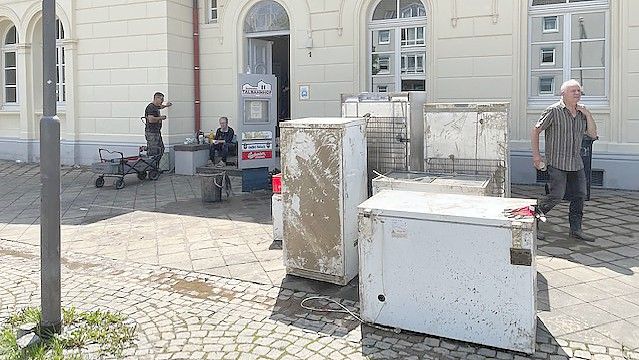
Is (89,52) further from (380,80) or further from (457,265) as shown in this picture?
(457,265)

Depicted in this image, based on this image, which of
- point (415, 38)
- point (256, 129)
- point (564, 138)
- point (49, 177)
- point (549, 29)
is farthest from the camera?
point (415, 38)

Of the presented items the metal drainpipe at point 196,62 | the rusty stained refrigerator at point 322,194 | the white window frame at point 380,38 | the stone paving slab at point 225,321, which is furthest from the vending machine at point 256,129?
the rusty stained refrigerator at point 322,194

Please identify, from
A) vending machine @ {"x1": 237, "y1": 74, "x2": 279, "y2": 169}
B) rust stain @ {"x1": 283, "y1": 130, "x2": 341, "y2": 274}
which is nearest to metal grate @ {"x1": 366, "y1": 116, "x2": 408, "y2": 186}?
rust stain @ {"x1": 283, "y1": 130, "x2": 341, "y2": 274}

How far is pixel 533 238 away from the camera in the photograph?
3.64 metres

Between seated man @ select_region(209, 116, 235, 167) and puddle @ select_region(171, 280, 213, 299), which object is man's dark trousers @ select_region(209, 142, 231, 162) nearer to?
seated man @ select_region(209, 116, 235, 167)

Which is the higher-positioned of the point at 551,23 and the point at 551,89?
the point at 551,23

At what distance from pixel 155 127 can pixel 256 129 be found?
3.19 metres

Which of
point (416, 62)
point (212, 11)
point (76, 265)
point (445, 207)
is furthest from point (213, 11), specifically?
point (445, 207)

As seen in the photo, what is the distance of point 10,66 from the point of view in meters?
15.9

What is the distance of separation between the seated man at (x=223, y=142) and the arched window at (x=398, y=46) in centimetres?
323

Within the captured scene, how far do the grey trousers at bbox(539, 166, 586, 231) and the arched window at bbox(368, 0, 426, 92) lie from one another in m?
5.23

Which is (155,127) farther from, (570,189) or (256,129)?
(570,189)

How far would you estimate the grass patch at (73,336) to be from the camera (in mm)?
3809

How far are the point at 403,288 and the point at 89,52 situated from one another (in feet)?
39.7
